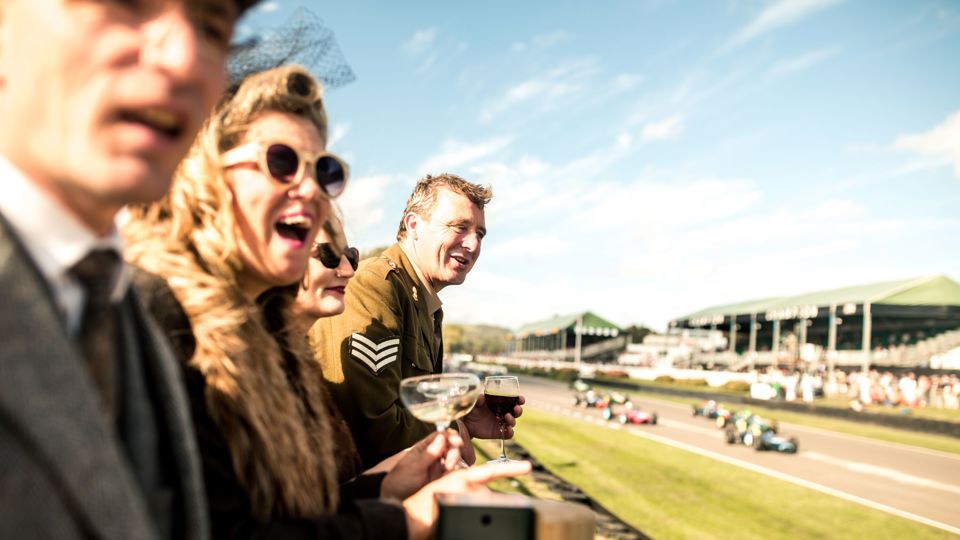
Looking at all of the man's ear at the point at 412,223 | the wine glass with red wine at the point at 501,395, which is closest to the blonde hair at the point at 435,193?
the man's ear at the point at 412,223

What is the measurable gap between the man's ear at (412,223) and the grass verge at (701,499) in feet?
21.5

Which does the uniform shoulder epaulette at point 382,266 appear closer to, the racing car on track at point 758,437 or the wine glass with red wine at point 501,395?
the wine glass with red wine at point 501,395

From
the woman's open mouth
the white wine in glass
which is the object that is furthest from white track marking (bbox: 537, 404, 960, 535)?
the woman's open mouth

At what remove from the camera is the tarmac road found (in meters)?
11.2

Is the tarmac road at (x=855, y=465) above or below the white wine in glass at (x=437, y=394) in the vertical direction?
below

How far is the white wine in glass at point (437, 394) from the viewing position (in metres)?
2.18

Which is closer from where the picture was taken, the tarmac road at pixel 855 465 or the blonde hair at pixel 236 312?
the blonde hair at pixel 236 312

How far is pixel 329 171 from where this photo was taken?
1.75m

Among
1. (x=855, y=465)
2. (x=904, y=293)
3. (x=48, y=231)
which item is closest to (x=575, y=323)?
(x=904, y=293)

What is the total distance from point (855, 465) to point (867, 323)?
25613mm

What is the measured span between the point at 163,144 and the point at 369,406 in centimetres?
225

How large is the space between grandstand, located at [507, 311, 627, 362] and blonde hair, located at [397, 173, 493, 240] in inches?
3236

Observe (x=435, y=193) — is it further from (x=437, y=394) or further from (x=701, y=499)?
(x=701, y=499)

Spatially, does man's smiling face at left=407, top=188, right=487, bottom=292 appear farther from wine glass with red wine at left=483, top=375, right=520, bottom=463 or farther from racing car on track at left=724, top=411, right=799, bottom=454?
racing car on track at left=724, top=411, right=799, bottom=454
